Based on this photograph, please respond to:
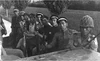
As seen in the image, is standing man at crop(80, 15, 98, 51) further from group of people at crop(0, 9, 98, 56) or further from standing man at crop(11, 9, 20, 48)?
standing man at crop(11, 9, 20, 48)

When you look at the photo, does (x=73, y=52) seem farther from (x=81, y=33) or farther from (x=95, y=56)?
(x=81, y=33)

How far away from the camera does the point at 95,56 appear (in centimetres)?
121

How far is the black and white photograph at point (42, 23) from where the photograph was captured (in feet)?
6.27

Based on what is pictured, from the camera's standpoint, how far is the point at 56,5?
2080mm

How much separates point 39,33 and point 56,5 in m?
0.35

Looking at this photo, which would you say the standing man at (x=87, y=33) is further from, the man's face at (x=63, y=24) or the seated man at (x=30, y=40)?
the seated man at (x=30, y=40)

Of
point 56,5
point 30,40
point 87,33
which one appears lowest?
point 30,40

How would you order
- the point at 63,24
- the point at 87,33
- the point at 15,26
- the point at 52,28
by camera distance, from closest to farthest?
the point at 87,33 < the point at 63,24 < the point at 52,28 < the point at 15,26

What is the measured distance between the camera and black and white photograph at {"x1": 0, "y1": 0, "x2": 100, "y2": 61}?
6.27 ft

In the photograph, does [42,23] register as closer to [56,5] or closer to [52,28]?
[52,28]

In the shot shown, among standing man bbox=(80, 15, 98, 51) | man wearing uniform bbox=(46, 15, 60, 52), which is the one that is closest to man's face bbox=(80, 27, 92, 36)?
standing man bbox=(80, 15, 98, 51)

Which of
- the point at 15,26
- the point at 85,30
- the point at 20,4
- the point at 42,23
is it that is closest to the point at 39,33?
the point at 42,23

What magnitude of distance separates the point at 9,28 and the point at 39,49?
44 centimetres

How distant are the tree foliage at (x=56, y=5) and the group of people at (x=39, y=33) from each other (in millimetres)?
94
